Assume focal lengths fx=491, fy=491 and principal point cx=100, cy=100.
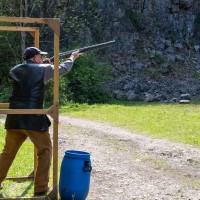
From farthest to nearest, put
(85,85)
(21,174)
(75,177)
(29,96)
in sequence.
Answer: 1. (85,85)
2. (21,174)
3. (29,96)
4. (75,177)

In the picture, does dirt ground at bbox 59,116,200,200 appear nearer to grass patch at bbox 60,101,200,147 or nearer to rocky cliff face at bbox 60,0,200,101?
grass patch at bbox 60,101,200,147

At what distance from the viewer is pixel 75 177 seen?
6.87m

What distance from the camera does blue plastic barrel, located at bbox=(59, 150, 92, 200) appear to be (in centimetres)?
686

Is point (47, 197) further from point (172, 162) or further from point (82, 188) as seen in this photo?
point (172, 162)

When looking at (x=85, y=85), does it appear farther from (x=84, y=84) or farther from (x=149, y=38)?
(x=149, y=38)

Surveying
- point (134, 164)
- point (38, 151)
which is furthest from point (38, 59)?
point (134, 164)

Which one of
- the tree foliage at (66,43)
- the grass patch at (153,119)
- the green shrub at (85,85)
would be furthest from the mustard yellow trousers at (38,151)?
the green shrub at (85,85)

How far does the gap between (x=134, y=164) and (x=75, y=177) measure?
150 inches

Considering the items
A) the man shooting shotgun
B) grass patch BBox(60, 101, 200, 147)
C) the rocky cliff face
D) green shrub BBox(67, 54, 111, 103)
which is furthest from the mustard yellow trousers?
the rocky cliff face

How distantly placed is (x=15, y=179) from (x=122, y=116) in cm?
1133

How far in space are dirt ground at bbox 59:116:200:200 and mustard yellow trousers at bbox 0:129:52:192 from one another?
2.83 feet

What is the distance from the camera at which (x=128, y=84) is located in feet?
103

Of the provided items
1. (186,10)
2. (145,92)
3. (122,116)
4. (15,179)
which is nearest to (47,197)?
(15,179)

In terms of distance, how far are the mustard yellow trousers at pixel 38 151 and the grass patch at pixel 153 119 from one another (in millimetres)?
6631
